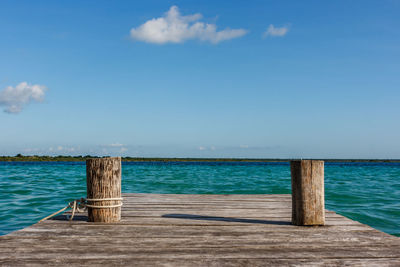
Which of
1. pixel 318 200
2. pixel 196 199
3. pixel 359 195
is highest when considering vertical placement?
pixel 318 200

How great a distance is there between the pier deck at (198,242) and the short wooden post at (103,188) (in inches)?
7.1

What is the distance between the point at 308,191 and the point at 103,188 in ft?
9.07

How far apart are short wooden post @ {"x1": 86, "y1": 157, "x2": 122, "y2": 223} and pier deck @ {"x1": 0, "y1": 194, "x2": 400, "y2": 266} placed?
0.18 meters

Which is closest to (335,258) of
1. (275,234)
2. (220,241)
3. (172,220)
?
(275,234)

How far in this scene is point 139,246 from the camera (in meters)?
3.25

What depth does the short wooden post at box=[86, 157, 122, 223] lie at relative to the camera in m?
4.24

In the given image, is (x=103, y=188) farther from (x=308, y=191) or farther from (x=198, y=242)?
(x=308, y=191)

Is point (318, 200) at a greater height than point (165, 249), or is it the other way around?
point (318, 200)

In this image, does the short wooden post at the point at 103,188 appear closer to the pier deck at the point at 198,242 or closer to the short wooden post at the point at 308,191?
the pier deck at the point at 198,242

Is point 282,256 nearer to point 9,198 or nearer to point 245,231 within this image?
point 245,231

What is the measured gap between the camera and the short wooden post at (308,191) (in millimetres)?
3998

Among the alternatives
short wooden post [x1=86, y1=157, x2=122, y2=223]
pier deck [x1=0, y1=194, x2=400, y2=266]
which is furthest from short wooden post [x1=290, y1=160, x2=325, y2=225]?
short wooden post [x1=86, y1=157, x2=122, y2=223]

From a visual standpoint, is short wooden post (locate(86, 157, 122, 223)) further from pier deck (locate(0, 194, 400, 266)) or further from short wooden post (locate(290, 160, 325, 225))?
short wooden post (locate(290, 160, 325, 225))

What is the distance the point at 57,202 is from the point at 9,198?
247 centimetres
